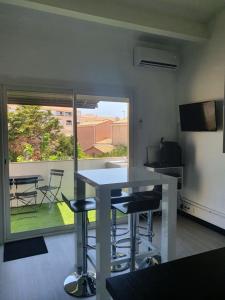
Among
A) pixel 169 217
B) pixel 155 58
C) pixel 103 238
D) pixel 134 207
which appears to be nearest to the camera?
pixel 103 238

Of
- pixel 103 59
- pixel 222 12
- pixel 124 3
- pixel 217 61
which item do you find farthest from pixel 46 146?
pixel 222 12

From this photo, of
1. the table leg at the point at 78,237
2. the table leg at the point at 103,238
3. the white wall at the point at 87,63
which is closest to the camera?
the table leg at the point at 103,238

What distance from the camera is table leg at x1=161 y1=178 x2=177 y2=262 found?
2211mm

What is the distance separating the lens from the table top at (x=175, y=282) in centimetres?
74

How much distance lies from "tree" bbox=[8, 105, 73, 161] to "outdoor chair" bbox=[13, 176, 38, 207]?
326 millimetres

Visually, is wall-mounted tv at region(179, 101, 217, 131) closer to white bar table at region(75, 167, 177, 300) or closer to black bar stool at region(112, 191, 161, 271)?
white bar table at region(75, 167, 177, 300)

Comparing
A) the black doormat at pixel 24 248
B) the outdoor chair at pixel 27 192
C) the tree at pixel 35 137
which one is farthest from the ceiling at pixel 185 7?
the black doormat at pixel 24 248

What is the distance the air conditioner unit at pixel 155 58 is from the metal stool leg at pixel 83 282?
2700mm

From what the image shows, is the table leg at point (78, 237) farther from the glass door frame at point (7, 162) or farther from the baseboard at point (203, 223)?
the baseboard at point (203, 223)

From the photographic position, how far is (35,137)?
12.0 feet

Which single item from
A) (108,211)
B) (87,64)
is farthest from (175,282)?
(87,64)

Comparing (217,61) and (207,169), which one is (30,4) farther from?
(207,169)

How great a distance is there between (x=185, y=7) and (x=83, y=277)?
3442 millimetres

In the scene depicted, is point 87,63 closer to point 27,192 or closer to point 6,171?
point 6,171
